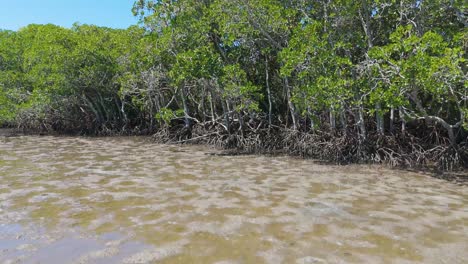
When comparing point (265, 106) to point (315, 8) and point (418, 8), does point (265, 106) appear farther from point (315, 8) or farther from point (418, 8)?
point (418, 8)

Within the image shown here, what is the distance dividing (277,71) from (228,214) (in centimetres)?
742

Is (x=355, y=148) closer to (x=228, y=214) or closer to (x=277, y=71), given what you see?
(x=277, y=71)

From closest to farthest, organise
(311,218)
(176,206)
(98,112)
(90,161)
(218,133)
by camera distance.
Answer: (311,218) < (176,206) < (90,161) < (218,133) < (98,112)

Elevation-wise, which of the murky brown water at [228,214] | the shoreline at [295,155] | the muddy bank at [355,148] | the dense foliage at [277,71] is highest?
the dense foliage at [277,71]

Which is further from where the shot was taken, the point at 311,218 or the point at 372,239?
the point at 311,218

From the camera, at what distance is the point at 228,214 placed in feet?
18.2

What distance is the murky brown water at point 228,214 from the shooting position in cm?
422

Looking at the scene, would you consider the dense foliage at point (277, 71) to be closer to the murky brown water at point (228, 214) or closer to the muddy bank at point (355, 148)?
the muddy bank at point (355, 148)

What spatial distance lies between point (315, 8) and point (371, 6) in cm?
147

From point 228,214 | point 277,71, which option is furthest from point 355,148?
point 228,214

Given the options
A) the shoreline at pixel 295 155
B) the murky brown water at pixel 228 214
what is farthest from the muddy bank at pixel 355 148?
the murky brown water at pixel 228 214

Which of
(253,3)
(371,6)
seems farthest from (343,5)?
(253,3)

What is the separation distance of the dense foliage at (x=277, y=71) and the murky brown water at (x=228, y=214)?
162 cm

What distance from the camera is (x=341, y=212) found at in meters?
5.61
